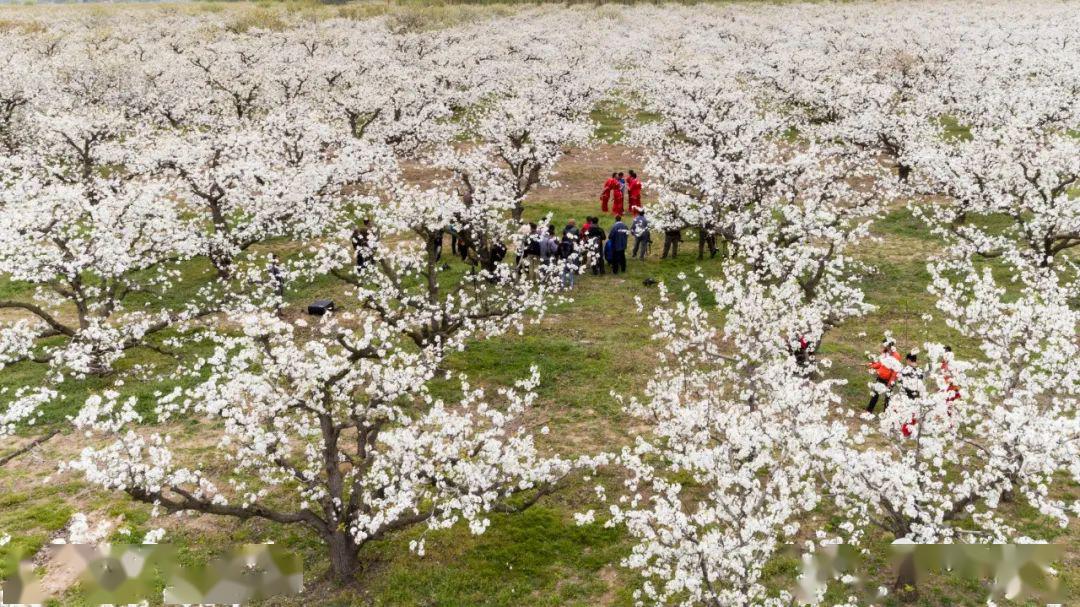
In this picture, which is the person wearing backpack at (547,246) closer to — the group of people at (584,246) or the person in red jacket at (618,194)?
the group of people at (584,246)

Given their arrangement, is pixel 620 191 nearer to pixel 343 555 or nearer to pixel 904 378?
pixel 904 378

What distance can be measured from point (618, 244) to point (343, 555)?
1757 cm

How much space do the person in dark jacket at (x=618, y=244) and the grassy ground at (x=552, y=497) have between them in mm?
743

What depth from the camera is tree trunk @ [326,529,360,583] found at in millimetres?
12828

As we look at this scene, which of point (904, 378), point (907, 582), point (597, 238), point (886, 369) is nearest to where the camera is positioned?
point (907, 582)

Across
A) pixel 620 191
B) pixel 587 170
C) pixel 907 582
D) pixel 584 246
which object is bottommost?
pixel 907 582

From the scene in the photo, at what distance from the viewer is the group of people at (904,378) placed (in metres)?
13.0

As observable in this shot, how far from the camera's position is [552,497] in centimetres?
1548

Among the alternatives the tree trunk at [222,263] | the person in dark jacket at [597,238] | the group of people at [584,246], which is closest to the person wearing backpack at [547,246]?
the group of people at [584,246]

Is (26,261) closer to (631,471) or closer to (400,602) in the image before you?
(400,602)

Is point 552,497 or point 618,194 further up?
point 618,194

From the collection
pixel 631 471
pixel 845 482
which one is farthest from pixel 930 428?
pixel 631 471

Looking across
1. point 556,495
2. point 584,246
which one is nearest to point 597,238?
point 584,246

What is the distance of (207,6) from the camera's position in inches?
3816
